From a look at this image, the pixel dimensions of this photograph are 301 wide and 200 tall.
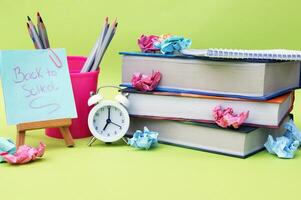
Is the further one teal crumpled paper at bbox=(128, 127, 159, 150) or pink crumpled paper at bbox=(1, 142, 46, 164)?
teal crumpled paper at bbox=(128, 127, 159, 150)

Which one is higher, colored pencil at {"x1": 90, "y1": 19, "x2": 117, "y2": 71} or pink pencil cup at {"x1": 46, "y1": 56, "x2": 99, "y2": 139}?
colored pencil at {"x1": 90, "y1": 19, "x2": 117, "y2": 71}

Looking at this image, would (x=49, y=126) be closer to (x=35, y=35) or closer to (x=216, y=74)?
(x=35, y=35)

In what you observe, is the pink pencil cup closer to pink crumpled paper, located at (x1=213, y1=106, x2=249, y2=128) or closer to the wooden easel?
the wooden easel

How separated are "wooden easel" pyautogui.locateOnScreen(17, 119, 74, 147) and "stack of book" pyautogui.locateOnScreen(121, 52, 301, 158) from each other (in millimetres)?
169

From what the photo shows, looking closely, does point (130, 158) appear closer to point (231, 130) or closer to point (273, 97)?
point (231, 130)

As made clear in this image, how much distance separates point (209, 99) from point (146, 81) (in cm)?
16

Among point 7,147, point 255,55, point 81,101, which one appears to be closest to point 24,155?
point 7,147

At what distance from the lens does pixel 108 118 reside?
1.48 meters

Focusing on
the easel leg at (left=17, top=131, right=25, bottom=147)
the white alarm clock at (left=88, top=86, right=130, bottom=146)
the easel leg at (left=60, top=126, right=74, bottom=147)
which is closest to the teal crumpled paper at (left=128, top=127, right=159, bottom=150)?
the white alarm clock at (left=88, top=86, right=130, bottom=146)

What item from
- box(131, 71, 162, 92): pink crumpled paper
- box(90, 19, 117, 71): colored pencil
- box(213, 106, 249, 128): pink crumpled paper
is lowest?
box(213, 106, 249, 128): pink crumpled paper

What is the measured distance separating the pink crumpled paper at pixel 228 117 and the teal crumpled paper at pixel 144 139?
0.16m

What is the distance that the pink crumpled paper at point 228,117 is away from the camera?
1353mm

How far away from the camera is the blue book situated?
54.1 inches

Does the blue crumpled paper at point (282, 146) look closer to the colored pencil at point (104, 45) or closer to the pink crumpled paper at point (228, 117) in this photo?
the pink crumpled paper at point (228, 117)
